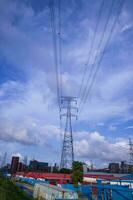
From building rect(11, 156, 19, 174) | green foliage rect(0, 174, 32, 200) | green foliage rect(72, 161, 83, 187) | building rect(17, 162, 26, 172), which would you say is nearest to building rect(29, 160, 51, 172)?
building rect(17, 162, 26, 172)

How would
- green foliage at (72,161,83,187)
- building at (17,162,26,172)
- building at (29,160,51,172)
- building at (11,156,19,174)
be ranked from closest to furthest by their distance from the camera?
green foliage at (72,161,83,187), building at (11,156,19,174), building at (17,162,26,172), building at (29,160,51,172)

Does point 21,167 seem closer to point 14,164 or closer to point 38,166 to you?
point 38,166

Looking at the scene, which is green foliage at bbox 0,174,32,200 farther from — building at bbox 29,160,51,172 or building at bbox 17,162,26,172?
building at bbox 29,160,51,172

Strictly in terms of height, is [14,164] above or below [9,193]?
above

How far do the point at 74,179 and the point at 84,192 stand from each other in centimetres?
2764

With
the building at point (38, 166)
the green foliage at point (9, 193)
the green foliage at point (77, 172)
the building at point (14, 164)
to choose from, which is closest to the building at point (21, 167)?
the building at point (38, 166)

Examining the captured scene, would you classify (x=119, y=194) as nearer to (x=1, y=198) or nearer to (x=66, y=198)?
(x=66, y=198)

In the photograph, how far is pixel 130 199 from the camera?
2539cm

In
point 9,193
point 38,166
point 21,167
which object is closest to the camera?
point 9,193

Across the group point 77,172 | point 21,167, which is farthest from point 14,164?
point 77,172

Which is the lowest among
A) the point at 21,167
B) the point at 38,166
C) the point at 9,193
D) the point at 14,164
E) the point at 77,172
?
the point at 9,193

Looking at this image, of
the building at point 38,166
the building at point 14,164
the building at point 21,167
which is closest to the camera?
the building at point 14,164

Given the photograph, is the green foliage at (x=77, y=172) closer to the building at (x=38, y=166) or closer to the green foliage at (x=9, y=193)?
the green foliage at (x=9, y=193)

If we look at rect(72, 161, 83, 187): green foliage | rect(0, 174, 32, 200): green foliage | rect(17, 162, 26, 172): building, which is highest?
rect(17, 162, 26, 172): building
